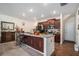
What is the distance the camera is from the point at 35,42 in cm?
200

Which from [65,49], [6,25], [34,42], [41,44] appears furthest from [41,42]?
[6,25]

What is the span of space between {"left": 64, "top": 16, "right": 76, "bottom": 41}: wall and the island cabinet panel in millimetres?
488

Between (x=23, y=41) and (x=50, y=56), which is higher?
(x=23, y=41)

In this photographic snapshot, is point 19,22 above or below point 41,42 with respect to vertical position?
above

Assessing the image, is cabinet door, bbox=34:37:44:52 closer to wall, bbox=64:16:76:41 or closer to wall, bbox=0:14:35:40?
wall, bbox=0:14:35:40

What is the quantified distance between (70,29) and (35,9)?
781 millimetres

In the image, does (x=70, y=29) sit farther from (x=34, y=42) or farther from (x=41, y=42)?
(x=34, y=42)

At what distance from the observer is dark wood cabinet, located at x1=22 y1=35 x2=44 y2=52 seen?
1.94 meters

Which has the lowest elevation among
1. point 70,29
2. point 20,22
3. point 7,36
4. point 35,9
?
point 7,36

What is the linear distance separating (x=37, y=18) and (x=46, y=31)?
0.31 metres

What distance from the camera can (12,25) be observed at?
75.9 inches

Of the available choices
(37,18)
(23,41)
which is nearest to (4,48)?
(23,41)

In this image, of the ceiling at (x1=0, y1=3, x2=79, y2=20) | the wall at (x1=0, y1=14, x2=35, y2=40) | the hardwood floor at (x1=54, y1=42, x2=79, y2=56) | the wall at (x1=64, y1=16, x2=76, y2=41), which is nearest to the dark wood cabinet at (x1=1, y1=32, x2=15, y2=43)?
the wall at (x1=0, y1=14, x2=35, y2=40)

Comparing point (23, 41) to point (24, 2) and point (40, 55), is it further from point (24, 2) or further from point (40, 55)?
point (24, 2)
